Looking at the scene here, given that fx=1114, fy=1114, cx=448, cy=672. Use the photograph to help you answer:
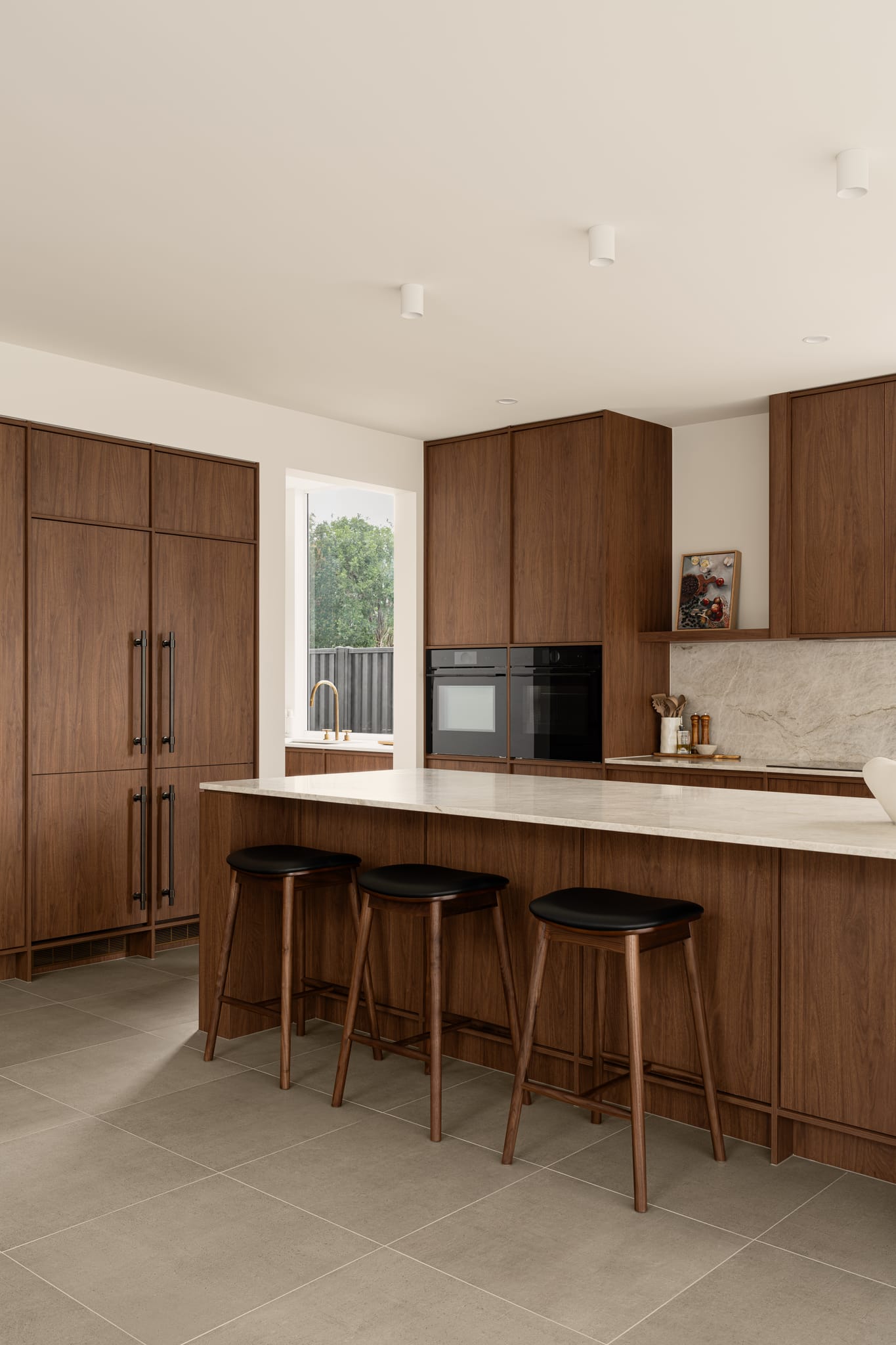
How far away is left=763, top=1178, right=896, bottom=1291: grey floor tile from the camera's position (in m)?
2.37

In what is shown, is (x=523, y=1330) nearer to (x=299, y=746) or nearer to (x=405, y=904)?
(x=405, y=904)

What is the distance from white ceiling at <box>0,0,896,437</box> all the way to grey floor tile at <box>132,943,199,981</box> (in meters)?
2.69

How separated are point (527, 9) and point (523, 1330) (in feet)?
8.63

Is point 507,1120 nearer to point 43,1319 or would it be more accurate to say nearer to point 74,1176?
point 74,1176

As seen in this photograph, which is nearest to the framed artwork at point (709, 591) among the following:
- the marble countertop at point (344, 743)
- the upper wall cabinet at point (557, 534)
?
the upper wall cabinet at point (557, 534)

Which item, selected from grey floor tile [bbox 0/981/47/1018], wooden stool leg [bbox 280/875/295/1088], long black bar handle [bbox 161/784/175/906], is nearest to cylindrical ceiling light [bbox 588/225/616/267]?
wooden stool leg [bbox 280/875/295/1088]

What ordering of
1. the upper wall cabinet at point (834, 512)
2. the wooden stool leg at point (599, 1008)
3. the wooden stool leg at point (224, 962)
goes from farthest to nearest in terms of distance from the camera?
the upper wall cabinet at point (834, 512) < the wooden stool leg at point (224, 962) < the wooden stool leg at point (599, 1008)

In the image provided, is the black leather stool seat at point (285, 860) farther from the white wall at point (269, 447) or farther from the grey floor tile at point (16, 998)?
the white wall at point (269, 447)

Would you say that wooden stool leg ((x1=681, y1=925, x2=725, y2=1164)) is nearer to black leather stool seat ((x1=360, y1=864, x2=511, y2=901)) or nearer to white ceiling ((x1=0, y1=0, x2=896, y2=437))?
black leather stool seat ((x1=360, y1=864, x2=511, y2=901))

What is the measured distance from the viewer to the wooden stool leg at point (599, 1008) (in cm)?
318

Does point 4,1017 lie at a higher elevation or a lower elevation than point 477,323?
lower

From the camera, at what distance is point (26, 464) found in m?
4.71

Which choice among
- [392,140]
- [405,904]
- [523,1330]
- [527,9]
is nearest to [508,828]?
[405,904]

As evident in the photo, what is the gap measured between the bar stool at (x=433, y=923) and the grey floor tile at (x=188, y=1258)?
585mm
